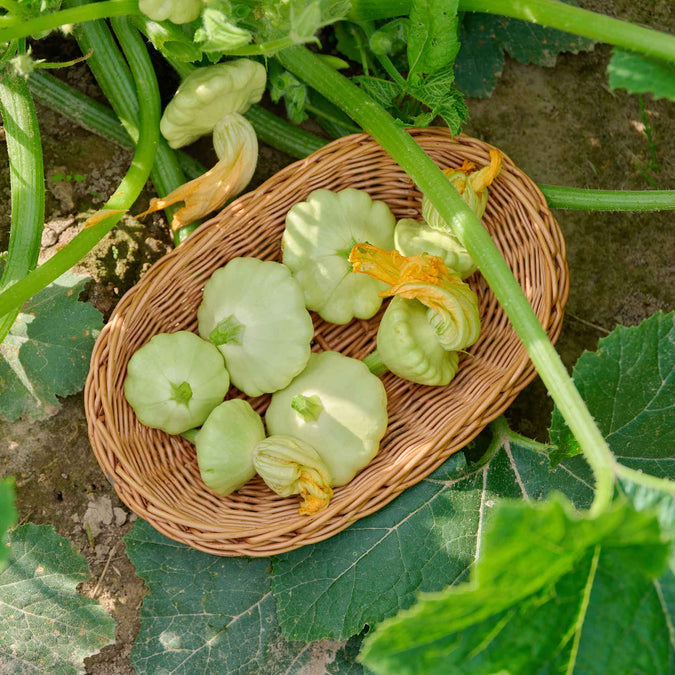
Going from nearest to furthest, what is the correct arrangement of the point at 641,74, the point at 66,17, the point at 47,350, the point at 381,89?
the point at 641,74 → the point at 66,17 → the point at 381,89 → the point at 47,350

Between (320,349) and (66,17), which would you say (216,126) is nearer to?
(66,17)

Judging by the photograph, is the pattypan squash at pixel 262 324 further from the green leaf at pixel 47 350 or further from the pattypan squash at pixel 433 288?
the green leaf at pixel 47 350

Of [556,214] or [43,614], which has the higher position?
[556,214]

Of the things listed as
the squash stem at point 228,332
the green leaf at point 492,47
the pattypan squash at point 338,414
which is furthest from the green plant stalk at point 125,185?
the green leaf at point 492,47

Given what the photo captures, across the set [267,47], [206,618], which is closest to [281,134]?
[267,47]

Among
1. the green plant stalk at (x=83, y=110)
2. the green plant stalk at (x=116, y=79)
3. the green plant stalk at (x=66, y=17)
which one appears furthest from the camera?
the green plant stalk at (x=83, y=110)

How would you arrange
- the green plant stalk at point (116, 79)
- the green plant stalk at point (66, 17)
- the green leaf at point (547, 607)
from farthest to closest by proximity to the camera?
the green plant stalk at point (116, 79) < the green plant stalk at point (66, 17) < the green leaf at point (547, 607)

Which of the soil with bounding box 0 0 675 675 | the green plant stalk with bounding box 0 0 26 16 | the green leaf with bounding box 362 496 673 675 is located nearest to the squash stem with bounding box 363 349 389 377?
the soil with bounding box 0 0 675 675
